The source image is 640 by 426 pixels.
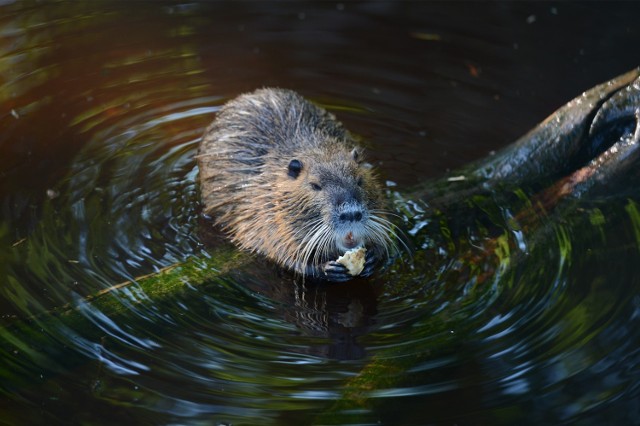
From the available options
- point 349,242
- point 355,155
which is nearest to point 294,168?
point 355,155

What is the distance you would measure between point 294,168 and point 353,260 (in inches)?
25.3

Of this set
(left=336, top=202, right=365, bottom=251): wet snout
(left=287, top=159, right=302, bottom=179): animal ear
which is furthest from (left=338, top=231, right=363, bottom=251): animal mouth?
(left=287, top=159, right=302, bottom=179): animal ear

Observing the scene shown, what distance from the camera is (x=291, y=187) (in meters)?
5.08

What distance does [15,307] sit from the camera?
14.7 feet

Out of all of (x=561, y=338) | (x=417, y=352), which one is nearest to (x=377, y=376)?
(x=417, y=352)

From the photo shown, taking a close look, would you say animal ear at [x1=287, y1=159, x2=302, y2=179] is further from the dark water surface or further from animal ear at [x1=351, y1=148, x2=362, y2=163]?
the dark water surface

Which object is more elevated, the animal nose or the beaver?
the beaver

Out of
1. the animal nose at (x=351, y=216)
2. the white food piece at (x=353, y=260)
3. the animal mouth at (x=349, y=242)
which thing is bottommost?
the white food piece at (x=353, y=260)

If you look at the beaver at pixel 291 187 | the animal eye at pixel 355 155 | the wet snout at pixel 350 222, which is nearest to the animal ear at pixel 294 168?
the beaver at pixel 291 187

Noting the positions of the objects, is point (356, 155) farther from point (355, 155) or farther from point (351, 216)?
A: point (351, 216)

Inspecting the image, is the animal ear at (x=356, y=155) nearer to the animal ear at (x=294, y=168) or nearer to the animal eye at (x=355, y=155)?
the animal eye at (x=355, y=155)

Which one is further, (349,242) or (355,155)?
(355,155)

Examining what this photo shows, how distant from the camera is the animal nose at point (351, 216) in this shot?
4637 mm

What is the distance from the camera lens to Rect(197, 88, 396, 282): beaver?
484cm
